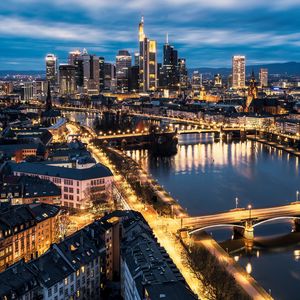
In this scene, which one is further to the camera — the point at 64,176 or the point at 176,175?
the point at 176,175

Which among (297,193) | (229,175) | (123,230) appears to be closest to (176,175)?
(229,175)

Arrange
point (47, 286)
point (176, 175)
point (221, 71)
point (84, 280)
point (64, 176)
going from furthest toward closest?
point (221, 71) → point (176, 175) → point (64, 176) → point (84, 280) → point (47, 286)

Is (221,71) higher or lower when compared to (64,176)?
higher

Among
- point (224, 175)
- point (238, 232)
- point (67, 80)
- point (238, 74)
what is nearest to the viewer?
point (238, 232)

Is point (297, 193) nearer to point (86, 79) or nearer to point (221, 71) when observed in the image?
point (86, 79)

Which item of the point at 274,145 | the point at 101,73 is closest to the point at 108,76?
the point at 101,73

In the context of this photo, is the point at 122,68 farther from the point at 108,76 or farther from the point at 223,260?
the point at 223,260

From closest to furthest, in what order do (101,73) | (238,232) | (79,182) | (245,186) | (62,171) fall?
1. (238,232)
2. (79,182)
3. (62,171)
4. (245,186)
5. (101,73)


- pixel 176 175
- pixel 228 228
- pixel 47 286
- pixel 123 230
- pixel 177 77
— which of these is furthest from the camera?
pixel 177 77
